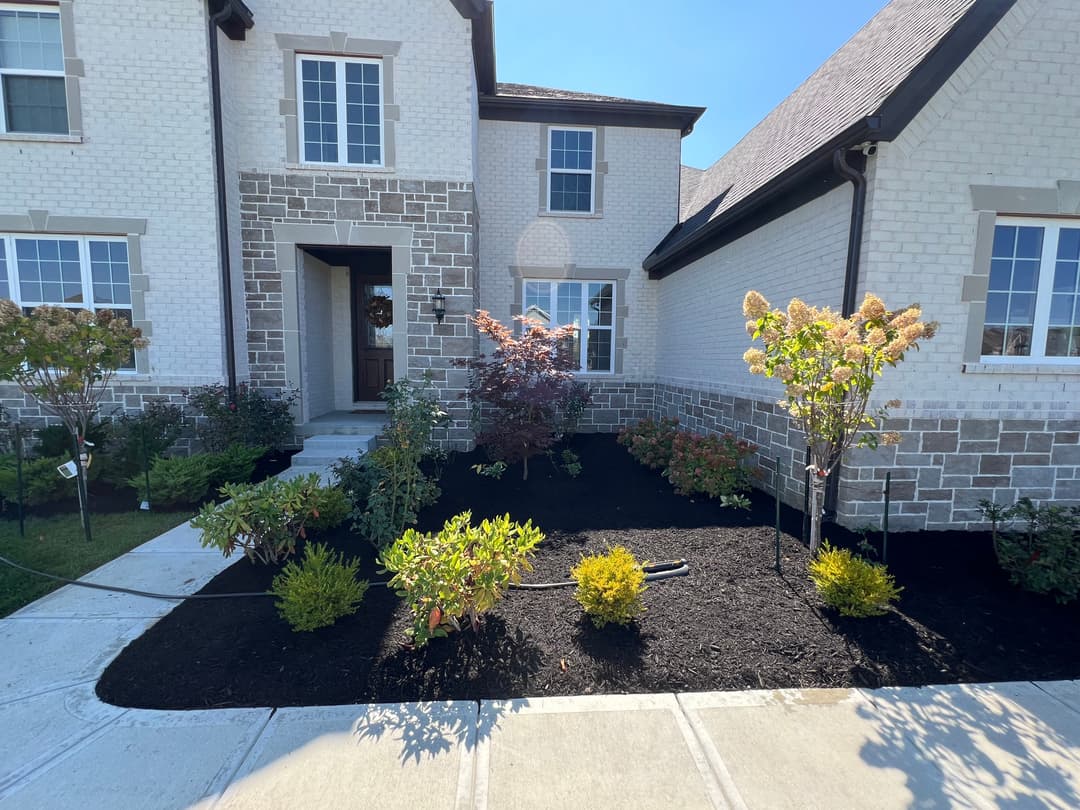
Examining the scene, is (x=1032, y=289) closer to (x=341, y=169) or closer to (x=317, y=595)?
(x=317, y=595)

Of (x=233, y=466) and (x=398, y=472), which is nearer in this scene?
(x=398, y=472)

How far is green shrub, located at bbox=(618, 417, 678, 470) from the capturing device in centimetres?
704

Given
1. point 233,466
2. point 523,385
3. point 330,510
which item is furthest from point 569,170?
point 330,510

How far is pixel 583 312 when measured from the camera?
10.1 meters

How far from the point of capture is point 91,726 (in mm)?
2320

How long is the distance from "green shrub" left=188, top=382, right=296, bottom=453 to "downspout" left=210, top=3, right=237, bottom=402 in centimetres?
23

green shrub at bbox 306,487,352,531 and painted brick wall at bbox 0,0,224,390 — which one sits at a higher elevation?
painted brick wall at bbox 0,0,224,390

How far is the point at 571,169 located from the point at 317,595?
9.33m

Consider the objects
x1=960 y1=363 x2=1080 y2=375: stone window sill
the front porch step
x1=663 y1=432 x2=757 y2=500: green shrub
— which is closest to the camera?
x1=960 y1=363 x2=1080 y2=375: stone window sill

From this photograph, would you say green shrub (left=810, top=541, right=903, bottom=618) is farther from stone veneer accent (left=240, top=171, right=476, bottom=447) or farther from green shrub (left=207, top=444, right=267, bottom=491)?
green shrub (left=207, top=444, right=267, bottom=491)

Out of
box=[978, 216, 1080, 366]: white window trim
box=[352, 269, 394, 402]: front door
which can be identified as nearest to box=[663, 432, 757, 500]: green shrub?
box=[978, 216, 1080, 366]: white window trim

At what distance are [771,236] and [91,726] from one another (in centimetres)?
736

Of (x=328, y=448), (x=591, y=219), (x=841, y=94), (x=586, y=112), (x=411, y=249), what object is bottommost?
(x=328, y=448)


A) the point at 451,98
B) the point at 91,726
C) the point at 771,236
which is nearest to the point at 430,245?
the point at 451,98
